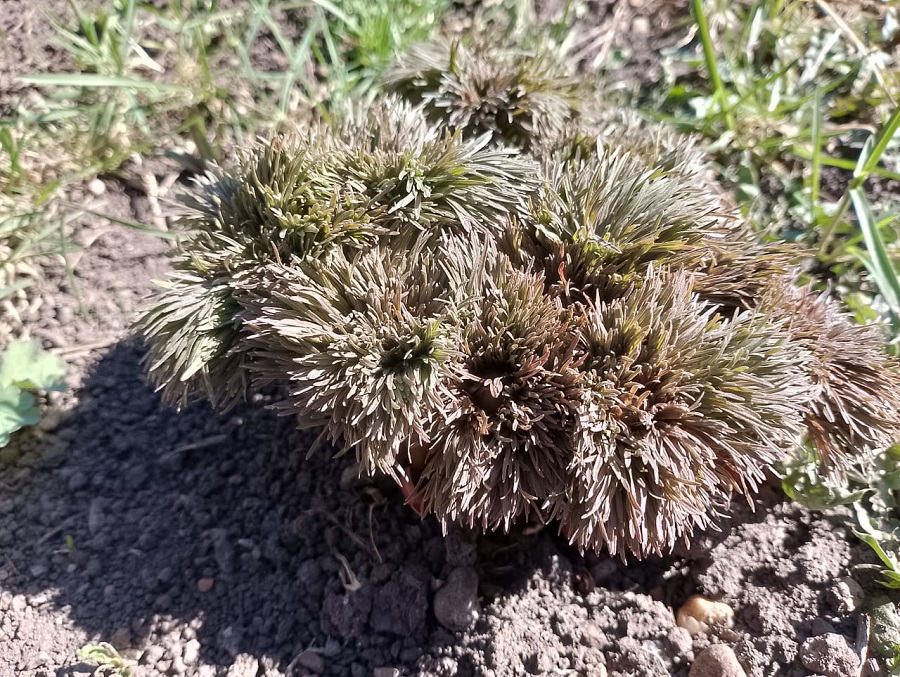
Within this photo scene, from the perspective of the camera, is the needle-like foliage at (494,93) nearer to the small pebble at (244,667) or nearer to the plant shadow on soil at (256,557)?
Result: the plant shadow on soil at (256,557)

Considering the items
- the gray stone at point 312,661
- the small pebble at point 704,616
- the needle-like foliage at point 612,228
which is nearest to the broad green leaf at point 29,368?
the gray stone at point 312,661

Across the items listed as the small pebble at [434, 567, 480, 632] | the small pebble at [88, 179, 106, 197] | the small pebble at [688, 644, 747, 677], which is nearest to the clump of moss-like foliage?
the small pebble at [434, 567, 480, 632]

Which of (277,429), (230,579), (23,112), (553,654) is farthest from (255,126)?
(553,654)

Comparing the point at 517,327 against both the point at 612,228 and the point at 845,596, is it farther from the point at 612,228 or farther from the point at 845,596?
the point at 845,596

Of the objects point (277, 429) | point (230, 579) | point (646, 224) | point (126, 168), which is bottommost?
point (230, 579)

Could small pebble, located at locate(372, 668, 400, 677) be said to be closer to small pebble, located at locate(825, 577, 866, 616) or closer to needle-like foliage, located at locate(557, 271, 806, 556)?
needle-like foliage, located at locate(557, 271, 806, 556)

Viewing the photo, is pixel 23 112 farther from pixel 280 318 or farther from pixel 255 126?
pixel 280 318
